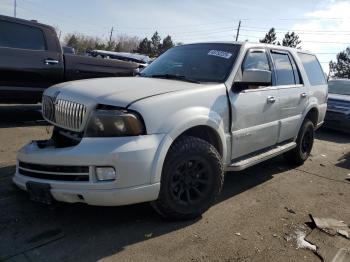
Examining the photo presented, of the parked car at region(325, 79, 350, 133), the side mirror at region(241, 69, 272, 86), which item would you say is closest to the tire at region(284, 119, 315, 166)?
the side mirror at region(241, 69, 272, 86)

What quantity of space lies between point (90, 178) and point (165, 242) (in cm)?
85

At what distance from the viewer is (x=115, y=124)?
131 inches

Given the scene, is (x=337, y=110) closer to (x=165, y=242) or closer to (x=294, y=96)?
(x=294, y=96)

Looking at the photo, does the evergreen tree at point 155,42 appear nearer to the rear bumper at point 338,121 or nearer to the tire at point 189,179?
the rear bumper at point 338,121

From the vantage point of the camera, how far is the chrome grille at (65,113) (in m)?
3.53

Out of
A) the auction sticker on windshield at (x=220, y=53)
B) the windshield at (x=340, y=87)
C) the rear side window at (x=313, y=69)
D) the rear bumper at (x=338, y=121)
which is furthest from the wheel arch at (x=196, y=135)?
the windshield at (x=340, y=87)

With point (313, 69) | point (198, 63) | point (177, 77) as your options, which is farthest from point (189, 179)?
point (313, 69)

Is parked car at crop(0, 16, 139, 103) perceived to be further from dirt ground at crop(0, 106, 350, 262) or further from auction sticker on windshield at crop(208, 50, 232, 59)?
auction sticker on windshield at crop(208, 50, 232, 59)

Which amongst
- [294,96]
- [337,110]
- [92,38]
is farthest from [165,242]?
[92,38]

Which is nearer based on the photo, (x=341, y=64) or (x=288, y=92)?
(x=288, y=92)

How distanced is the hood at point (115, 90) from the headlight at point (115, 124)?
0.10 m

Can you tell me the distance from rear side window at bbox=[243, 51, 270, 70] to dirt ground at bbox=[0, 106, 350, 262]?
1492mm

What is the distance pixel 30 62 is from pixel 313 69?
489 centimetres

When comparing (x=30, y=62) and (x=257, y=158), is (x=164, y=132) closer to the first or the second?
(x=257, y=158)
